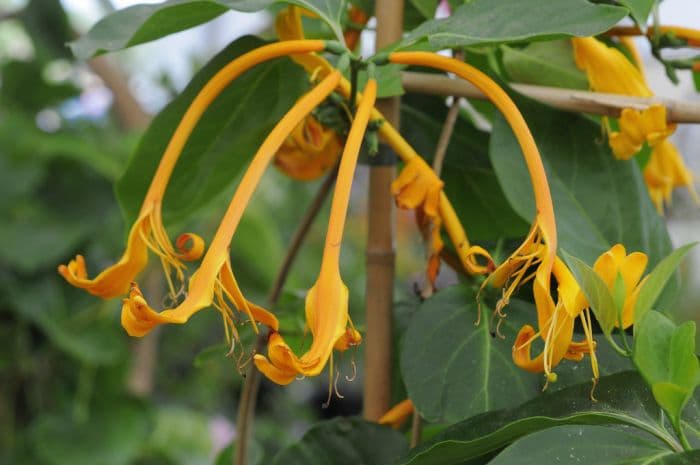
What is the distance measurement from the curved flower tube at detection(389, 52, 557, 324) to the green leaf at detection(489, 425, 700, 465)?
0.04 m

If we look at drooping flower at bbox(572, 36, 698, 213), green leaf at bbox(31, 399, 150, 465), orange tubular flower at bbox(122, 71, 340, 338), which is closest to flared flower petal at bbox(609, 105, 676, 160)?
drooping flower at bbox(572, 36, 698, 213)

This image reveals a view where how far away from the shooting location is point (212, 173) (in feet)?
1.22

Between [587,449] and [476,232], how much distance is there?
17cm

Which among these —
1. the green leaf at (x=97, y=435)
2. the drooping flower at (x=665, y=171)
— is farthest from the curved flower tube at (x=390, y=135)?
the green leaf at (x=97, y=435)

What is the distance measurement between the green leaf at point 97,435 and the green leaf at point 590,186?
853 mm

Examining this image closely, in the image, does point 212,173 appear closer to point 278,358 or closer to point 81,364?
point 278,358

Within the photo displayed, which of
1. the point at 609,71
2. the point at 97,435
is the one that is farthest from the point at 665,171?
the point at 97,435

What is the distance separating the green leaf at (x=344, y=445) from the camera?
0.32 m

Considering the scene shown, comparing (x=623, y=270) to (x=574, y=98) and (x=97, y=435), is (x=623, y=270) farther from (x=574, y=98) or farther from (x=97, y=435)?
(x=97, y=435)

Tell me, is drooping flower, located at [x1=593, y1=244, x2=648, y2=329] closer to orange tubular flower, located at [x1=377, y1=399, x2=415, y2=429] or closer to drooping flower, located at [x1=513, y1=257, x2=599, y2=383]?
drooping flower, located at [x1=513, y1=257, x2=599, y2=383]

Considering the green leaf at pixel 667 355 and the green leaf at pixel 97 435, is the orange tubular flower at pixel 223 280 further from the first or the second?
the green leaf at pixel 97 435

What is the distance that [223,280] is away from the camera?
0.24 m

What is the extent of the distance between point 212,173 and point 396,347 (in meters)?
0.10

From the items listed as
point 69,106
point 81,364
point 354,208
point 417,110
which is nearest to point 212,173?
point 417,110
